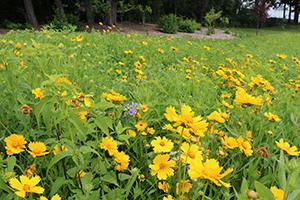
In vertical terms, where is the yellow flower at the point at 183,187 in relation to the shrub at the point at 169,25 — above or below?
below

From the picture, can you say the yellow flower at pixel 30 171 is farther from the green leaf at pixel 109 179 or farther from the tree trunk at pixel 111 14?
the tree trunk at pixel 111 14

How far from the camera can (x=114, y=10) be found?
16.1m

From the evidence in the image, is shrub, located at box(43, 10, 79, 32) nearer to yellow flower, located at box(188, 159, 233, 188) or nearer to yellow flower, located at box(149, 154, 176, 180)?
yellow flower, located at box(149, 154, 176, 180)

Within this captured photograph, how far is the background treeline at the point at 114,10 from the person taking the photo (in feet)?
46.2

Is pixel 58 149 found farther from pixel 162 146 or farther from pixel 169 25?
pixel 169 25

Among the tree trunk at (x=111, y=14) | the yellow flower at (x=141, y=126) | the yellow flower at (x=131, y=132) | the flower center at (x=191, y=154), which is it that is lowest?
the yellow flower at (x=131, y=132)

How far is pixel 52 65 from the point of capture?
85.7 inches

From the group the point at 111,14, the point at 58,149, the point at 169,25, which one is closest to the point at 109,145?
the point at 58,149

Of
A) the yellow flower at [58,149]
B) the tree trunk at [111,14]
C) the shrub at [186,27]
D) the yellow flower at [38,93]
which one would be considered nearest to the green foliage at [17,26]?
the tree trunk at [111,14]

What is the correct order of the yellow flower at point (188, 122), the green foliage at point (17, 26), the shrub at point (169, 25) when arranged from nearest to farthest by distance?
the yellow flower at point (188, 122)
the green foliage at point (17, 26)
the shrub at point (169, 25)

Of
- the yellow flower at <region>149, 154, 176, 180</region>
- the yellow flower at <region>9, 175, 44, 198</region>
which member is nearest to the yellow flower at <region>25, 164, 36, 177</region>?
the yellow flower at <region>9, 175, 44, 198</region>

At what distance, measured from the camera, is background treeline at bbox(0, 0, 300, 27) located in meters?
14.1

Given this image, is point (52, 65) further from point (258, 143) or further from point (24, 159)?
point (258, 143)

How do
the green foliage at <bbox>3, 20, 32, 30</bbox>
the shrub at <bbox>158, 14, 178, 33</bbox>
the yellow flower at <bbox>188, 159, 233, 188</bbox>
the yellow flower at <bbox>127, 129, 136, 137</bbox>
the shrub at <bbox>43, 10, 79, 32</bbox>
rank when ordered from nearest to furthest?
the yellow flower at <bbox>188, 159, 233, 188</bbox> < the yellow flower at <bbox>127, 129, 136, 137</bbox> < the shrub at <bbox>43, 10, 79, 32</bbox> < the green foliage at <bbox>3, 20, 32, 30</bbox> < the shrub at <bbox>158, 14, 178, 33</bbox>
